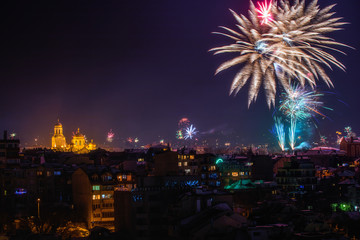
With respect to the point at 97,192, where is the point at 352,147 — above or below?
above

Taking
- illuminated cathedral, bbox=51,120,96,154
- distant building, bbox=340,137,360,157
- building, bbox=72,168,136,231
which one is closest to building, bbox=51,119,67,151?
illuminated cathedral, bbox=51,120,96,154

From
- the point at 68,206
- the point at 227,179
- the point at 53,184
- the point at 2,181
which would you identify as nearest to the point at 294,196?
the point at 227,179

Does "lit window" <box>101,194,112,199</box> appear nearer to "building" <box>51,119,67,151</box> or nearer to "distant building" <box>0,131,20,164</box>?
"distant building" <box>0,131,20,164</box>

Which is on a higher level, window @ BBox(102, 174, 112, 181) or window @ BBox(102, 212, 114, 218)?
window @ BBox(102, 174, 112, 181)

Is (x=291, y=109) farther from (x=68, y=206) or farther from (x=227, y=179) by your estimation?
(x=68, y=206)

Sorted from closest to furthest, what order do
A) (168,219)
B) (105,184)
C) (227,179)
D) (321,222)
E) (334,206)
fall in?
(321,222)
(168,219)
(334,206)
(105,184)
(227,179)

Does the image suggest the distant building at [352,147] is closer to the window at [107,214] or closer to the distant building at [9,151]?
the distant building at [9,151]

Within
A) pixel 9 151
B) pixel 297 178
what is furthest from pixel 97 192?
pixel 297 178

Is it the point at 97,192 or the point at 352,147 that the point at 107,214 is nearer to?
the point at 97,192

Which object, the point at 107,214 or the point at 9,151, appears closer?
the point at 107,214

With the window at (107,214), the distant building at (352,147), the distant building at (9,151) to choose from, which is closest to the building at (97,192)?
the window at (107,214)

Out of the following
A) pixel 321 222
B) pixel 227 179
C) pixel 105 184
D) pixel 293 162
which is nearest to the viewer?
pixel 321 222
